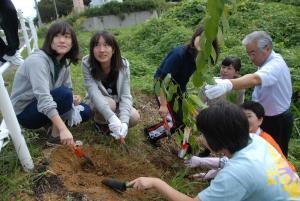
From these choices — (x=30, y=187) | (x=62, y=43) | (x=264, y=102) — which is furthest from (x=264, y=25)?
(x=30, y=187)

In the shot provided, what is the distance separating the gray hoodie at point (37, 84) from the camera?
8.79 feet

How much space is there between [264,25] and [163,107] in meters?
6.86

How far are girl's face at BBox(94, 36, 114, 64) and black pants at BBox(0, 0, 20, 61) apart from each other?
838mm

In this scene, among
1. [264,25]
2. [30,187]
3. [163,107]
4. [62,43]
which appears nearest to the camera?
[30,187]

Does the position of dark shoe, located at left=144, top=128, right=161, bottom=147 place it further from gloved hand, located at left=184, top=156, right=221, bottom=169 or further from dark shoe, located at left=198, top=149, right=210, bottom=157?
gloved hand, located at left=184, top=156, right=221, bottom=169

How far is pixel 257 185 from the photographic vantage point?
1.78 metres

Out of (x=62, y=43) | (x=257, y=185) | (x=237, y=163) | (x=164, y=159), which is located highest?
(x=62, y=43)

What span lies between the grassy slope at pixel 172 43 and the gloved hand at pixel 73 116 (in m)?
0.31

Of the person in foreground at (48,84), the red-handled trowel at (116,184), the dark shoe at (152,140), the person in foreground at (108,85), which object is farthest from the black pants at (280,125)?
the person in foreground at (48,84)

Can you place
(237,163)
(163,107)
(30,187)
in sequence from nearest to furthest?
(237,163), (30,187), (163,107)

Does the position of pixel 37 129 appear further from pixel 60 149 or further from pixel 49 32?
pixel 49 32

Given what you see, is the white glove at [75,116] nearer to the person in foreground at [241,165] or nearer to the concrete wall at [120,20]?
the person in foreground at [241,165]

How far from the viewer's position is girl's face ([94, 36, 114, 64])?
310 cm

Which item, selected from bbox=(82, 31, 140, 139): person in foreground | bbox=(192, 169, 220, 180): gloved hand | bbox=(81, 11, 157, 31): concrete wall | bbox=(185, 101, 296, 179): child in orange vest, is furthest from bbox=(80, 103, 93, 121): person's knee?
Result: bbox=(81, 11, 157, 31): concrete wall
